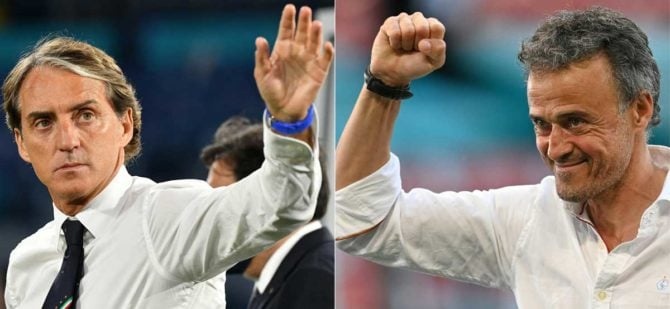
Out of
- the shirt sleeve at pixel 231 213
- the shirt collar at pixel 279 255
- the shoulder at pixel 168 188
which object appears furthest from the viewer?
the shirt collar at pixel 279 255

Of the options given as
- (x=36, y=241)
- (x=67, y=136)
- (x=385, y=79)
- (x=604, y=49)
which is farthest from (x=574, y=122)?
(x=36, y=241)

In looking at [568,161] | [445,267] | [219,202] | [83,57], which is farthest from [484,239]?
[83,57]

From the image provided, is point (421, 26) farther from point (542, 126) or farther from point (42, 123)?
point (42, 123)

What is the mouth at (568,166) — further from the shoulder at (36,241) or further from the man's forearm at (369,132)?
the shoulder at (36,241)

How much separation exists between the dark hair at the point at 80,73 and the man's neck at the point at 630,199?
47.5 inches

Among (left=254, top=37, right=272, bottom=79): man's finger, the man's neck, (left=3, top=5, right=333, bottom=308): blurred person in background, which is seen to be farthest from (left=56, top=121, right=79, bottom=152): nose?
the man's neck

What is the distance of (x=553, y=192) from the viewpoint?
2102mm

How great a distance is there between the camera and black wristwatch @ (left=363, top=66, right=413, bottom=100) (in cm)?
209

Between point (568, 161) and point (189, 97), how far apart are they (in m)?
1.04

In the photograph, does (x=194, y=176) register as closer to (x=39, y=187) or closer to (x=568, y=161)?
(x=39, y=187)

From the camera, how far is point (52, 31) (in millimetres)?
2490

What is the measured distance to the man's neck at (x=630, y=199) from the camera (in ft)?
6.52

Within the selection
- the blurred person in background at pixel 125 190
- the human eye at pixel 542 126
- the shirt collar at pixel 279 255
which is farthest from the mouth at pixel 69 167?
the human eye at pixel 542 126

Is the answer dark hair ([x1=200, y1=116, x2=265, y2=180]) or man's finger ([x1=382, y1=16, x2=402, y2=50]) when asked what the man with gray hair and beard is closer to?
man's finger ([x1=382, y1=16, x2=402, y2=50])
